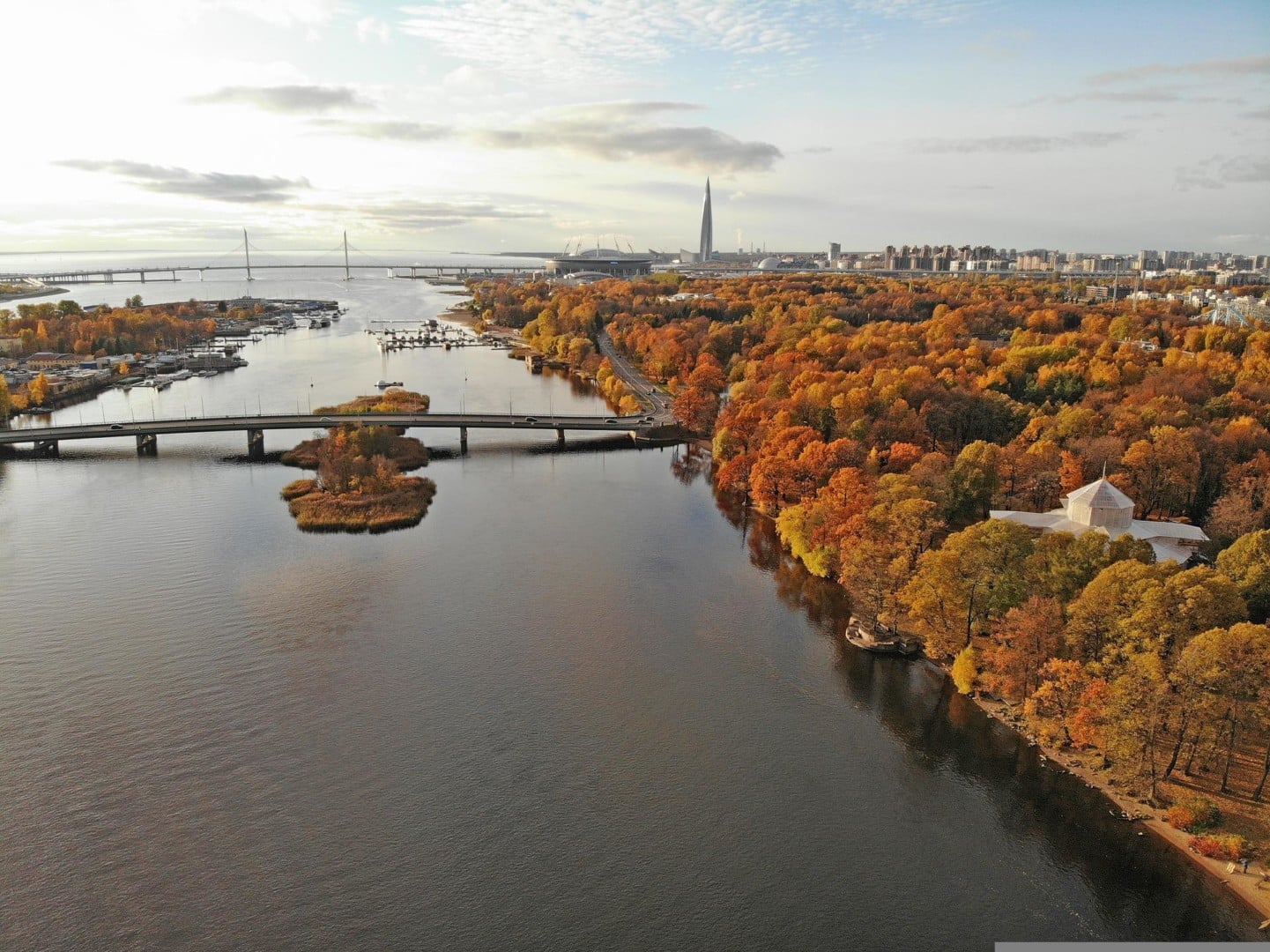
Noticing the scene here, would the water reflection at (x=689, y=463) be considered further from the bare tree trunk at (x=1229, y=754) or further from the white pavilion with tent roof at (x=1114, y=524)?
the bare tree trunk at (x=1229, y=754)

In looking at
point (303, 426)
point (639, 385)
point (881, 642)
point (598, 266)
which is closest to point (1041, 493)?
point (881, 642)

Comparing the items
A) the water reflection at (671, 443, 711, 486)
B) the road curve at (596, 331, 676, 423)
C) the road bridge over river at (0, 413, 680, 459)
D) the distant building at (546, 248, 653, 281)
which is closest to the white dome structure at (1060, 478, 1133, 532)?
the water reflection at (671, 443, 711, 486)

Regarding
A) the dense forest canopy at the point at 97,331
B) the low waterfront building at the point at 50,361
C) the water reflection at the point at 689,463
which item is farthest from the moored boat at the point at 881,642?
the dense forest canopy at the point at 97,331

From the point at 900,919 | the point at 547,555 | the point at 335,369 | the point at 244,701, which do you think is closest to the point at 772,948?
the point at 900,919

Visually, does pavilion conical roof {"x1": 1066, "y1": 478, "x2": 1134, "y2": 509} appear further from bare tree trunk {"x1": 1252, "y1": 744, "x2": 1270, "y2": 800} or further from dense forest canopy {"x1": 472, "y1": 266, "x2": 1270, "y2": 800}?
bare tree trunk {"x1": 1252, "y1": 744, "x2": 1270, "y2": 800}

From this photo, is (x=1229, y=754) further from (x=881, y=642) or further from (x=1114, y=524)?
(x=1114, y=524)
